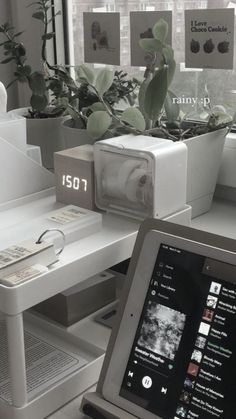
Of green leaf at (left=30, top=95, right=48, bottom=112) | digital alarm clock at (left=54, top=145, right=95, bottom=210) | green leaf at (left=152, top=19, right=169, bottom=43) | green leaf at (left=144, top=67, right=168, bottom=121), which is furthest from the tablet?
green leaf at (left=30, top=95, right=48, bottom=112)

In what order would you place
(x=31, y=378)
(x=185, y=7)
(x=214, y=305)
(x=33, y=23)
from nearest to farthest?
1. (x=214, y=305)
2. (x=31, y=378)
3. (x=185, y=7)
4. (x=33, y=23)

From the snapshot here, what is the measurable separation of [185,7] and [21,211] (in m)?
0.60

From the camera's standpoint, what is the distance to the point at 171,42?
135 cm

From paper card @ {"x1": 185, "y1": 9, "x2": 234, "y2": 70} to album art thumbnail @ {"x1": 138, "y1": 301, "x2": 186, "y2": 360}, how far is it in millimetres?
614

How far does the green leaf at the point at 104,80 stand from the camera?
122 centimetres

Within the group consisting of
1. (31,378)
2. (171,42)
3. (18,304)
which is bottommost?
(31,378)

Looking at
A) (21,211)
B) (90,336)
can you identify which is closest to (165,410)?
(90,336)

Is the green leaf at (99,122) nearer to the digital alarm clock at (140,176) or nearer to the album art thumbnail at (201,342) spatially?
the digital alarm clock at (140,176)

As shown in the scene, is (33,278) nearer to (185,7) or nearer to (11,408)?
(11,408)

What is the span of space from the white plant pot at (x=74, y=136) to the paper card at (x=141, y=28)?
235 millimetres

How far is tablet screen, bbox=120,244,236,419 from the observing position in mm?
756

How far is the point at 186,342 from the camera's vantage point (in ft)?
2.61

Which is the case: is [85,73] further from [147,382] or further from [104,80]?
[147,382]

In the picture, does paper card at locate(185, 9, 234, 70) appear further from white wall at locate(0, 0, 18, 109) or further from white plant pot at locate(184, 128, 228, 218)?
white wall at locate(0, 0, 18, 109)
